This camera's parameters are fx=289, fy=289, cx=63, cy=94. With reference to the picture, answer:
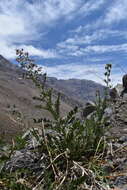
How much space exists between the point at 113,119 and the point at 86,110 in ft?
18.7

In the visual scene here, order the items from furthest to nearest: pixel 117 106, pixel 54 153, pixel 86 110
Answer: pixel 86 110 → pixel 117 106 → pixel 54 153

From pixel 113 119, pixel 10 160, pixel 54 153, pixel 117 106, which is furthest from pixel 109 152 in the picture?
pixel 117 106

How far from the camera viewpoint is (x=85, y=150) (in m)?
3.08

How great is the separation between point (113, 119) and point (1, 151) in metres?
2.21

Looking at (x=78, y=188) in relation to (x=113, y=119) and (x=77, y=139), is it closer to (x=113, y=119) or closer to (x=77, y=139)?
(x=77, y=139)

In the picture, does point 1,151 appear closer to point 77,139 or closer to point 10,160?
point 10,160

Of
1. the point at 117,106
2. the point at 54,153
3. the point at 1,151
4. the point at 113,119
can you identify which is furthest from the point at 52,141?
the point at 117,106

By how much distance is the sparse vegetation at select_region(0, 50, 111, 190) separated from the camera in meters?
2.60

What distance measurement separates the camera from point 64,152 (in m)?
2.92

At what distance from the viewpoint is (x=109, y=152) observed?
10.5ft

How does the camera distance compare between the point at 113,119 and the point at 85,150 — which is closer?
the point at 85,150

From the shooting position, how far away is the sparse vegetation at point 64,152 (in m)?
2.60

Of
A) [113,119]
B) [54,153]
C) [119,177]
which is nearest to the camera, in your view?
[119,177]

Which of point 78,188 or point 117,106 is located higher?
point 117,106
